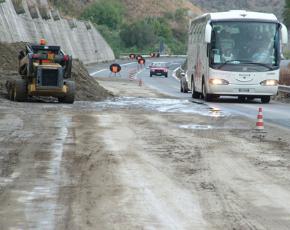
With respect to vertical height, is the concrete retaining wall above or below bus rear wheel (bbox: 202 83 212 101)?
above

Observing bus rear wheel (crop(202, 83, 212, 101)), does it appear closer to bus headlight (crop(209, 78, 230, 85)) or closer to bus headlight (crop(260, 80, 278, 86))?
bus headlight (crop(209, 78, 230, 85))

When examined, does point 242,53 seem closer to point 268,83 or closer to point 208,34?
point 268,83

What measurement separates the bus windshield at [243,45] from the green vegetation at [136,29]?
369 ft

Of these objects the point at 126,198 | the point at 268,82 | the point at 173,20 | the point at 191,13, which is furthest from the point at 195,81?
the point at 191,13

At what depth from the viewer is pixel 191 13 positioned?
7825 inches

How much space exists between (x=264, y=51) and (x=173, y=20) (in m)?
157

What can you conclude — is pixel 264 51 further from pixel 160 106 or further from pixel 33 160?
pixel 33 160

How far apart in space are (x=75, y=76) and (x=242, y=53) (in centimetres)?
736

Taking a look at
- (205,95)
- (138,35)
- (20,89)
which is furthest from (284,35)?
(138,35)

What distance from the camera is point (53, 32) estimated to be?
87562 mm

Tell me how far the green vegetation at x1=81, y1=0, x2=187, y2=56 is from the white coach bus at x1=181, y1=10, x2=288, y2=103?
112 metres

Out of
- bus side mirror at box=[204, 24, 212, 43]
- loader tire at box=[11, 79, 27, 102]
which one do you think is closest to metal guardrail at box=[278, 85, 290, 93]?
bus side mirror at box=[204, 24, 212, 43]

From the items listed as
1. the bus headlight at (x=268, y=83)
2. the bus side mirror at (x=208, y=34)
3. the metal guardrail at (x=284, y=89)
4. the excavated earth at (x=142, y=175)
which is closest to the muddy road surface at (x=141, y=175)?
the excavated earth at (x=142, y=175)

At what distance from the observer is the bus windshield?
29.6 m
